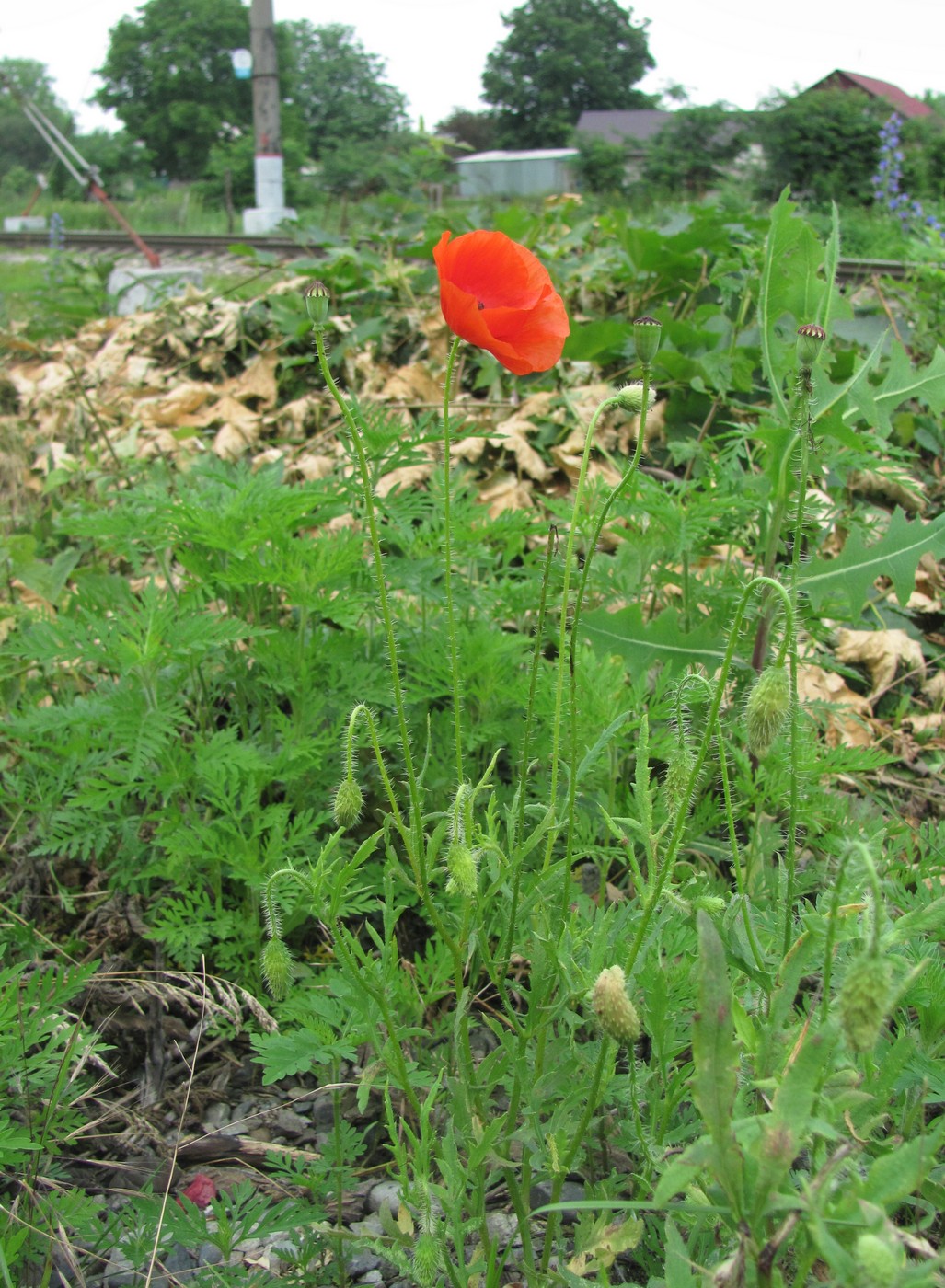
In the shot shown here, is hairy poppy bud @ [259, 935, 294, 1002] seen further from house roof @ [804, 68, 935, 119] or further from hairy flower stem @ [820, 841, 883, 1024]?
house roof @ [804, 68, 935, 119]

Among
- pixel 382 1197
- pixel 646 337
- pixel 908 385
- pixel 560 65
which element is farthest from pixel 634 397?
pixel 560 65

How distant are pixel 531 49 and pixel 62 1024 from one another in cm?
8460

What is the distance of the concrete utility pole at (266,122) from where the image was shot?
12.6m

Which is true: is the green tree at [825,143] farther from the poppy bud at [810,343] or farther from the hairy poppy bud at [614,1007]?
the hairy poppy bud at [614,1007]

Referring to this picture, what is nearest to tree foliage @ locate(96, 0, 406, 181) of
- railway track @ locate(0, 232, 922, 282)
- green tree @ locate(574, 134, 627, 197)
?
green tree @ locate(574, 134, 627, 197)

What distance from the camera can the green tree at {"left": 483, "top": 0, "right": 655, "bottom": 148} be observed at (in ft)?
233

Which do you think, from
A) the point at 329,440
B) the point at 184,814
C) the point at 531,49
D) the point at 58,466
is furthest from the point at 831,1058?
the point at 531,49

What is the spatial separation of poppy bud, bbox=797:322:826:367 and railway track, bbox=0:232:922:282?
3755 millimetres

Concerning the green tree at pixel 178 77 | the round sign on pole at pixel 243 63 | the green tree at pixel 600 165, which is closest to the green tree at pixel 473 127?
the green tree at pixel 178 77

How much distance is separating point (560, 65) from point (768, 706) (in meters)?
81.0

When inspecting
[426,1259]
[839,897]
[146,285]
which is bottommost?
[426,1259]

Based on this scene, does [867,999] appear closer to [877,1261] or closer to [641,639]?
[877,1261]

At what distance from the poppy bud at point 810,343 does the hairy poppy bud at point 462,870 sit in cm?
73

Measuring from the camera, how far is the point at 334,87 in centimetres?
7919
